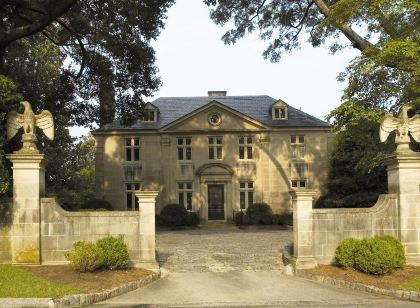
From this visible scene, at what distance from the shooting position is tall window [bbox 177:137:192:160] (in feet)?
129

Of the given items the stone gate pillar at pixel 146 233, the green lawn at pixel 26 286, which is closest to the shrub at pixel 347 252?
the stone gate pillar at pixel 146 233

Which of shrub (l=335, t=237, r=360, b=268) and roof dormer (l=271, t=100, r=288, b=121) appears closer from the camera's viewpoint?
shrub (l=335, t=237, r=360, b=268)

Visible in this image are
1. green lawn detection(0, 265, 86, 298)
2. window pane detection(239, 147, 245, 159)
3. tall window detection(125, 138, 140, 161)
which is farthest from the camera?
tall window detection(125, 138, 140, 161)

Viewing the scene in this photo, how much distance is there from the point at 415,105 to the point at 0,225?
1212cm

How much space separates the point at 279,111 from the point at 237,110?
3166 mm

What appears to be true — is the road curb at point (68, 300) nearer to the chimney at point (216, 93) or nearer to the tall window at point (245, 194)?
the tall window at point (245, 194)

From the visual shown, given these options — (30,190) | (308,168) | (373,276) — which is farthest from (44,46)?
(373,276)

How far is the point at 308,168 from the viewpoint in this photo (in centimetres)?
3950

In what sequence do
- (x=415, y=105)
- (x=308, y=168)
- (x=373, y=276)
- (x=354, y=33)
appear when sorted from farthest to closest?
(x=308, y=168) < (x=354, y=33) < (x=415, y=105) < (x=373, y=276)

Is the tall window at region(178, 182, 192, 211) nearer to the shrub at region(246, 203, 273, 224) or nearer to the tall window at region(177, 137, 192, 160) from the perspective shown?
the tall window at region(177, 137, 192, 160)

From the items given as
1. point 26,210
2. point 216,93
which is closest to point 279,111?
point 216,93

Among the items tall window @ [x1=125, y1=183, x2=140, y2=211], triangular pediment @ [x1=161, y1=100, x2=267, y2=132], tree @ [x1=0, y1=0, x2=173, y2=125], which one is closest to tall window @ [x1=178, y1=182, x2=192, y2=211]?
tall window @ [x1=125, y1=183, x2=140, y2=211]

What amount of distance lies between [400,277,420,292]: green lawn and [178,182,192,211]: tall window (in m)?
26.8

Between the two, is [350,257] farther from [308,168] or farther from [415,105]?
[308,168]
